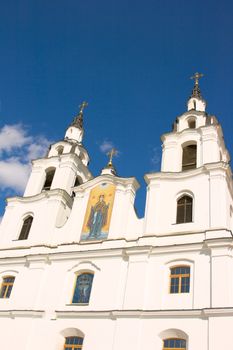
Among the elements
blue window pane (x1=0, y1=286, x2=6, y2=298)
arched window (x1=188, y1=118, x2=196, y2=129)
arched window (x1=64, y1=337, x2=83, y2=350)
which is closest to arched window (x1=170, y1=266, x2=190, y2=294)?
arched window (x1=64, y1=337, x2=83, y2=350)

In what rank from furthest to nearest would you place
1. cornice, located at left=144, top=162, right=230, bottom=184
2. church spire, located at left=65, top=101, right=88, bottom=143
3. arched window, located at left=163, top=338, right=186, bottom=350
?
church spire, located at left=65, top=101, right=88, bottom=143 → cornice, located at left=144, top=162, right=230, bottom=184 → arched window, located at left=163, top=338, right=186, bottom=350

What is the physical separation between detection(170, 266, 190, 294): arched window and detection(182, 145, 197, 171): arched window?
6842 mm

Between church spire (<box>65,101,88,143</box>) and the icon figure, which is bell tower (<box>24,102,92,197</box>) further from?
the icon figure

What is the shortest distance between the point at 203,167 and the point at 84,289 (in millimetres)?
8800

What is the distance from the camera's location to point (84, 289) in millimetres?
19219

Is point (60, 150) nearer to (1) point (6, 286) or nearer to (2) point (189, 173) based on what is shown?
(1) point (6, 286)

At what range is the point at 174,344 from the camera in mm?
15969

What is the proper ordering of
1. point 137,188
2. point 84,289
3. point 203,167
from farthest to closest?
1. point 137,188
2. point 203,167
3. point 84,289

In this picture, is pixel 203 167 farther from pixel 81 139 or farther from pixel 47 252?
pixel 81 139

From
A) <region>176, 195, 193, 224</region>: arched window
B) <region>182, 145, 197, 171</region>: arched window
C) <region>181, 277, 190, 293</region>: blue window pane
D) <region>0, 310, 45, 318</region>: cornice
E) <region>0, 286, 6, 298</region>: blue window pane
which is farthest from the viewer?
<region>182, 145, 197, 171</region>: arched window

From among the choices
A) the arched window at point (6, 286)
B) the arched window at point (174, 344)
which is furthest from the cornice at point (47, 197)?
the arched window at point (174, 344)

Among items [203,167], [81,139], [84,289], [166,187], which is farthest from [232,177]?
[81,139]

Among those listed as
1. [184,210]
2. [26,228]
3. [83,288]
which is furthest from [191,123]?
[83,288]

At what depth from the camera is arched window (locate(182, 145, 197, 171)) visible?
22777mm
